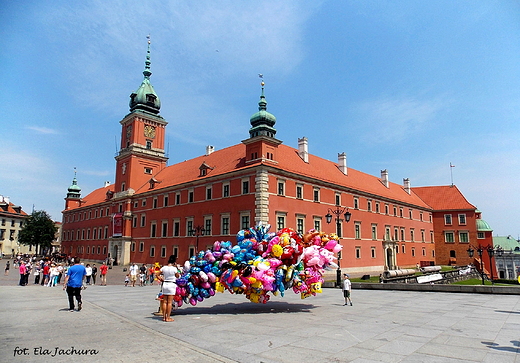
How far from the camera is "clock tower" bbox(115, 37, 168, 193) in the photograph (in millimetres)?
→ 48375

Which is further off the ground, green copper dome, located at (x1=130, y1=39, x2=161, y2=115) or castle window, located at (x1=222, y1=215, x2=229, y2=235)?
green copper dome, located at (x1=130, y1=39, x2=161, y2=115)

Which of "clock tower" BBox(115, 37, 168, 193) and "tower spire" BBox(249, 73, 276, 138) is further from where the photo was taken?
"clock tower" BBox(115, 37, 168, 193)

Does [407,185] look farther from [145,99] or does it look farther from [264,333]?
[264,333]

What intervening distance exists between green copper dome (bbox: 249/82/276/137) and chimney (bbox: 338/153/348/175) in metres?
13.9

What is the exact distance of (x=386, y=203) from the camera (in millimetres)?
46406

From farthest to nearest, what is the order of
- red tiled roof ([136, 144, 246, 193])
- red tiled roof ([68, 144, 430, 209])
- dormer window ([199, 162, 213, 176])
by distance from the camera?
dormer window ([199, 162, 213, 176]), red tiled roof ([136, 144, 246, 193]), red tiled roof ([68, 144, 430, 209])

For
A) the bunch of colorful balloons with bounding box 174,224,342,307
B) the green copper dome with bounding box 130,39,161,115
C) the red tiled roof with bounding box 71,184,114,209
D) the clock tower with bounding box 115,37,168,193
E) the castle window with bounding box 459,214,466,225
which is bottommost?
the bunch of colorful balloons with bounding box 174,224,342,307

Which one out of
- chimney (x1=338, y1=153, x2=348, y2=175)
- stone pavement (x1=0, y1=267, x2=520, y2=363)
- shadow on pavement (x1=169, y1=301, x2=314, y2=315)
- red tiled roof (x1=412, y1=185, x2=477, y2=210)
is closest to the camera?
stone pavement (x1=0, y1=267, x2=520, y2=363)

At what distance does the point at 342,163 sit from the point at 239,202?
18.1 meters

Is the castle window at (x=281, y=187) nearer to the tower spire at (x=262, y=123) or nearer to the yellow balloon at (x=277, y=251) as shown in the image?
the tower spire at (x=262, y=123)

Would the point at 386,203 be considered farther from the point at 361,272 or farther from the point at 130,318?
the point at 130,318

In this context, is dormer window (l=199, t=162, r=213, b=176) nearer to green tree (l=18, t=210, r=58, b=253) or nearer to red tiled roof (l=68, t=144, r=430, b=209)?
red tiled roof (l=68, t=144, r=430, b=209)

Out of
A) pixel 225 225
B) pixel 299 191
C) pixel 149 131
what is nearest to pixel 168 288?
pixel 225 225

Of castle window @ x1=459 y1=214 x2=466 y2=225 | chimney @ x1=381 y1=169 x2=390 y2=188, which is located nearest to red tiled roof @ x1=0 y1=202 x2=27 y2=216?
chimney @ x1=381 y1=169 x2=390 y2=188
